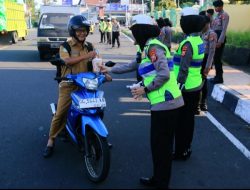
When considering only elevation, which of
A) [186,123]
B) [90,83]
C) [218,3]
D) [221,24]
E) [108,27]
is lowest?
[186,123]

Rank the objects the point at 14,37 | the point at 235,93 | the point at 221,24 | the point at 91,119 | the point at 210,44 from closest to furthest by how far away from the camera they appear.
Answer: the point at 91,119
the point at 210,44
the point at 235,93
the point at 221,24
the point at 14,37

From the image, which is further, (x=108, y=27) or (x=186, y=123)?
(x=108, y=27)

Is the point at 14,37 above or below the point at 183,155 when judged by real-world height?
above

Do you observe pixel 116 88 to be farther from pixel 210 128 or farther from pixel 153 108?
pixel 153 108

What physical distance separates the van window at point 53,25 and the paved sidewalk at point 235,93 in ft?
22.4

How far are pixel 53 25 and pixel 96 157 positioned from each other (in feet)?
42.7

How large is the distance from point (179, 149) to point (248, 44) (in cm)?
1059

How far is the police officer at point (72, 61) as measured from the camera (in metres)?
4.93

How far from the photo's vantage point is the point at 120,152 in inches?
219

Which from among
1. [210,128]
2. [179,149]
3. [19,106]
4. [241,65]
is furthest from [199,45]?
[241,65]

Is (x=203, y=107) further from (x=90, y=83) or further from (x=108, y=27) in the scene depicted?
(x=108, y=27)

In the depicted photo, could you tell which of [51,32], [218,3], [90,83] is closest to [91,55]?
[90,83]

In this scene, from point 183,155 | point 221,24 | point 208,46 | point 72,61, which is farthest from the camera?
point 221,24

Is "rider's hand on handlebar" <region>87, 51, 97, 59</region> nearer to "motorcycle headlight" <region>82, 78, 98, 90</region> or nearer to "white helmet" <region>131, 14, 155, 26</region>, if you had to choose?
"motorcycle headlight" <region>82, 78, 98, 90</region>
